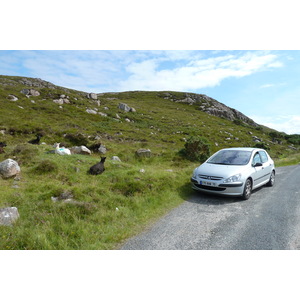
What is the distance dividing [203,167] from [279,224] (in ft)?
11.5

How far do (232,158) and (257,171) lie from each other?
3.57 feet

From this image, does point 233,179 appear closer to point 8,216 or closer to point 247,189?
point 247,189

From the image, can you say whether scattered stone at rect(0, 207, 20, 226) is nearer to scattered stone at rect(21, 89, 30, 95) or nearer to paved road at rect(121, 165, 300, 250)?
paved road at rect(121, 165, 300, 250)

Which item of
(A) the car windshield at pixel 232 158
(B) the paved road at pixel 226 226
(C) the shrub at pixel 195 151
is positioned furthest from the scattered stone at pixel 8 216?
(C) the shrub at pixel 195 151

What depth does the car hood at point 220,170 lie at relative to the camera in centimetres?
769

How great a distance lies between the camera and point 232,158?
8.95 m

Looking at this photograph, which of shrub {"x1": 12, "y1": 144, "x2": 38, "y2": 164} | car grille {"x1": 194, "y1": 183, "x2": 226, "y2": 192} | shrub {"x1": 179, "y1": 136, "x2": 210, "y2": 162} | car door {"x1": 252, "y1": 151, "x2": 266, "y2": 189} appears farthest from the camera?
shrub {"x1": 179, "y1": 136, "x2": 210, "y2": 162}

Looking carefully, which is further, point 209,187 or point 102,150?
point 102,150

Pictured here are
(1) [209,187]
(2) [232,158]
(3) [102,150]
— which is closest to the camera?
(1) [209,187]

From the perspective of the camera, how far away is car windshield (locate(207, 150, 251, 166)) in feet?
28.2

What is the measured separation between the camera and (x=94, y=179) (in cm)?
915

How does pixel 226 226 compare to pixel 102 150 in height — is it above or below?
above

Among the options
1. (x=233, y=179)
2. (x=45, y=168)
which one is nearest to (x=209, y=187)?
(x=233, y=179)

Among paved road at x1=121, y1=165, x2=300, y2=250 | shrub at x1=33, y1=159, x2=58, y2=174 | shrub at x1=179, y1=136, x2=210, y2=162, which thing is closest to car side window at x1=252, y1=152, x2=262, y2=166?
paved road at x1=121, y1=165, x2=300, y2=250
